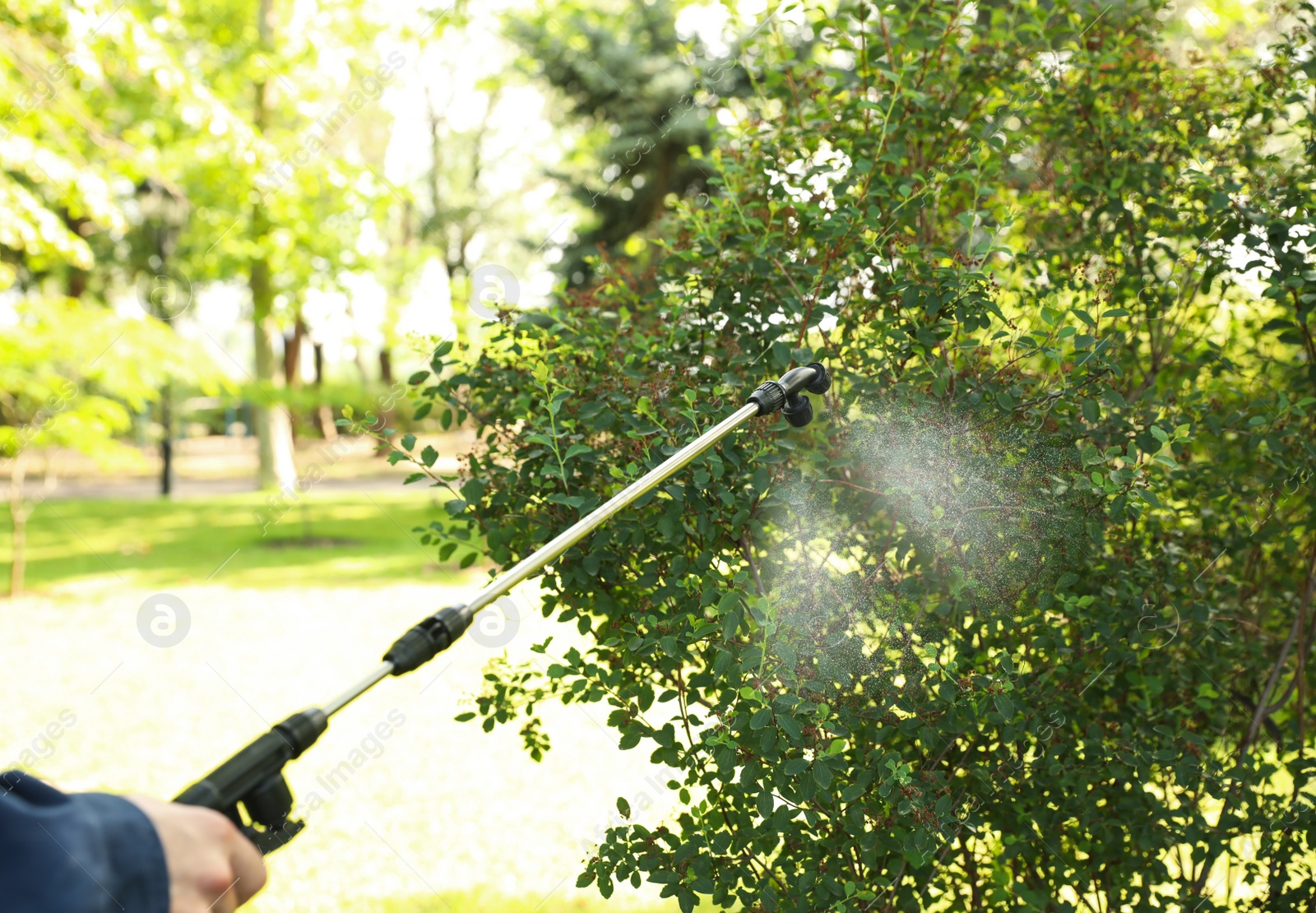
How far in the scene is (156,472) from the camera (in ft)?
73.7

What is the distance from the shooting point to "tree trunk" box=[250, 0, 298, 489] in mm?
12031

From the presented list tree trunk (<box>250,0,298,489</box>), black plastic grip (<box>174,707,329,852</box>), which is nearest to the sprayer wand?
black plastic grip (<box>174,707,329,852</box>)

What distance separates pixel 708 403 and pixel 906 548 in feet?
2.14

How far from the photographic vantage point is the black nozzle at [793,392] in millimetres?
2006

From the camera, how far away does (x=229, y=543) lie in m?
12.9

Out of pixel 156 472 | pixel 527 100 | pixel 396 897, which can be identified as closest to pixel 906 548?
pixel 396 897

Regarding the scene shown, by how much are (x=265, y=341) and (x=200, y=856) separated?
575 inches

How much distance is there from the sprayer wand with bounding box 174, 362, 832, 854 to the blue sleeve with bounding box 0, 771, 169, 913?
0.09 m

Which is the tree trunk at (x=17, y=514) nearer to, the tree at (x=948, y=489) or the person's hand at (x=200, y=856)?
the tree at (x=948, y=489)

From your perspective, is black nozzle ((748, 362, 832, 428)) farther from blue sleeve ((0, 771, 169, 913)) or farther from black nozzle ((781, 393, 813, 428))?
blue sleeve ((0, 771, 169, 913))

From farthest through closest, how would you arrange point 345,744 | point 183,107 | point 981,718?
point 183,107 → point 345,744 → point 981,718

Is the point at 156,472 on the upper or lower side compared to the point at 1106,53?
upper

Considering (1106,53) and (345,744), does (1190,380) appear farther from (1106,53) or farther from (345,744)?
(345,744)

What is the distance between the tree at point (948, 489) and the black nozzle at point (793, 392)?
0.73 ft
